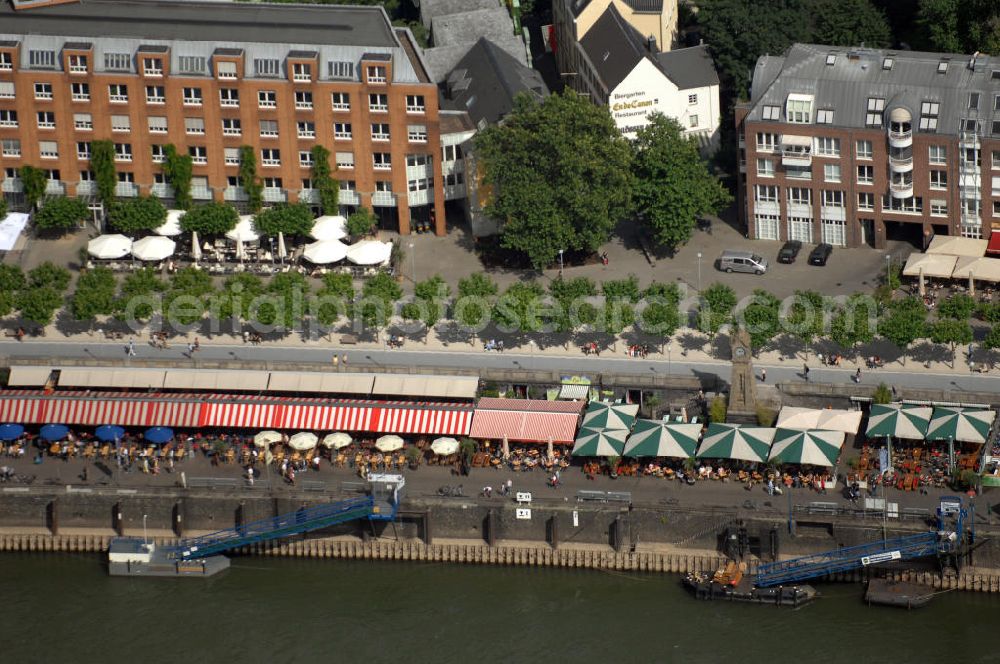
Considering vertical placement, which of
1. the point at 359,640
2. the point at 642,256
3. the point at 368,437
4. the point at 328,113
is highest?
the point at 328,113

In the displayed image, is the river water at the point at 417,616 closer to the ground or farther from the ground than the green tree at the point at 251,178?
closer to the ground

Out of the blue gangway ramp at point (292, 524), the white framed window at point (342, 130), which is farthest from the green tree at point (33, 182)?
the blue gangway ramp at point (292, 524)

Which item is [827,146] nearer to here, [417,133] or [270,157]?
[417,133]

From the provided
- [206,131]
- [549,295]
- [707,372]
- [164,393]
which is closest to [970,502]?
[707,372]

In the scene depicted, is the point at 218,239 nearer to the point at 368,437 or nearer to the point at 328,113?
the point at 328,113

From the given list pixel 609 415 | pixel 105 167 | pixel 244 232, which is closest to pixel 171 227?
pixel 244 232

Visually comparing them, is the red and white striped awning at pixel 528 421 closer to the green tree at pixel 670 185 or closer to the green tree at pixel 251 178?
the green tree at pixel 670 185
